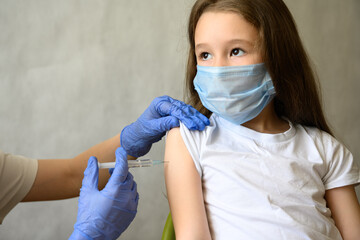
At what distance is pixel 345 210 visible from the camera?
1329 mm

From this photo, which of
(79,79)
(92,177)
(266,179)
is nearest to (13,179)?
(92,177)

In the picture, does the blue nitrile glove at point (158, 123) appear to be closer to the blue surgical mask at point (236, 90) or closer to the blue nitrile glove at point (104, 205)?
the blue surgical mask at point (236, 90)

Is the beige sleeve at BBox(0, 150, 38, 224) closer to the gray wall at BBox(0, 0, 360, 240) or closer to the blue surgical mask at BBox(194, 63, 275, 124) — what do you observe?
the gray wall at BBox(0, 0, 360, 240)

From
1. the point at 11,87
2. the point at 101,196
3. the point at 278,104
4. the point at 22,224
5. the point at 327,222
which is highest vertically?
the point at 11,87

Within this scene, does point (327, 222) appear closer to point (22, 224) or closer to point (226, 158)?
point (226, 158)

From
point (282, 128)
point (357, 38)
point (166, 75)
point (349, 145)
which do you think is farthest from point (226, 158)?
point (357, 38)

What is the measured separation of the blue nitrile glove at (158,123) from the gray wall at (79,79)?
582mm

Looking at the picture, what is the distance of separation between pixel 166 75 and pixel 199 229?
1.26m

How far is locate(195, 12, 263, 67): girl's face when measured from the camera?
1.23 metres

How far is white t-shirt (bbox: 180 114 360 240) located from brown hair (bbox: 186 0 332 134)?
0.47 ft

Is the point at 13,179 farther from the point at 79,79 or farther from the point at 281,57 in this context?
the point at 281,57

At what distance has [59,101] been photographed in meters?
2.00

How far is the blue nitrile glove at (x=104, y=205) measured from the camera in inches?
45.2

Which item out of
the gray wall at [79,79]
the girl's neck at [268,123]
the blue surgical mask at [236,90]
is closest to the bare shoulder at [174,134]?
the blue surgical mask at [236,90]
